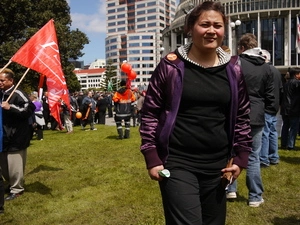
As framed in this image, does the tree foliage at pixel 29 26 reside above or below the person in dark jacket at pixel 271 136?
above

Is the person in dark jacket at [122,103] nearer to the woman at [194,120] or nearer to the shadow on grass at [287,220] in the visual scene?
the shadow on grass at [287,220]

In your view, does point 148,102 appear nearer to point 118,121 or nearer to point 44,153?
point 44,153

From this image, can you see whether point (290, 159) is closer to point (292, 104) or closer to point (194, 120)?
point (292, 104)

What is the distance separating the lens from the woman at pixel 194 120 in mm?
2297

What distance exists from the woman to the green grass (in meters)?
2.07

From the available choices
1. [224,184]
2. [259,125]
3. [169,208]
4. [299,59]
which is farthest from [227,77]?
[299,59]

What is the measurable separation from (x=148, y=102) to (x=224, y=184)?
2.63 feet

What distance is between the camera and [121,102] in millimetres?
12023

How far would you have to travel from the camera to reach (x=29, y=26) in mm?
27859

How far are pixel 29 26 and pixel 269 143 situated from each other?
2519 centimetres

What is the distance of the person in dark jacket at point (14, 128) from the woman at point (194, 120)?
11.4 feet

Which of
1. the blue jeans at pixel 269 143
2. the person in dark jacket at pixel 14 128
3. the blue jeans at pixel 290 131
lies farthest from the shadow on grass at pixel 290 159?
the person in dark jacket at pixel 14 128

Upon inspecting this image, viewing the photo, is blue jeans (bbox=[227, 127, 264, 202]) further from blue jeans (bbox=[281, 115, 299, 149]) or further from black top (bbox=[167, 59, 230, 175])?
blue jeans (bbox=[281, 115, 299, 149])

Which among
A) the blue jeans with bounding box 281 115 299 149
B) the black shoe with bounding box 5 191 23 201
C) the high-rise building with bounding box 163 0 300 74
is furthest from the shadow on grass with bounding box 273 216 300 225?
the high-rise building with bounding box 163 0 300 74
